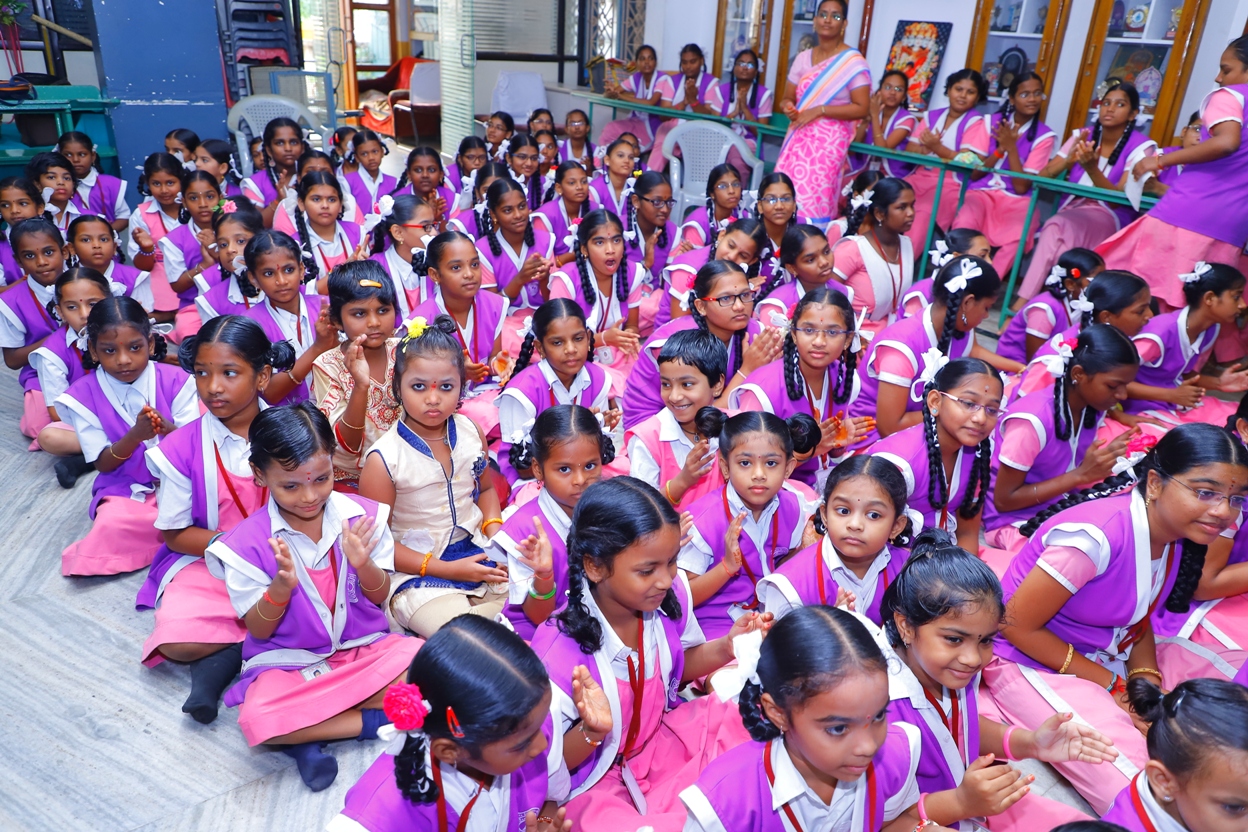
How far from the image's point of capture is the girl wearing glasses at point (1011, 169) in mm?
4809

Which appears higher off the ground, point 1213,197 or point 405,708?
point 1213,197

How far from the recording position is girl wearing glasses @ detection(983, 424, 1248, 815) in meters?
1.64

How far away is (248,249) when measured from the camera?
2.89 m

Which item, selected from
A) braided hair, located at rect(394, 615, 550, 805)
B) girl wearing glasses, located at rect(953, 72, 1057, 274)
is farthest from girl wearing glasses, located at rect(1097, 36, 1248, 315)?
braided hair, located at rect(394, 615, 550, 805)

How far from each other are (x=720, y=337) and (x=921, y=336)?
621 millimetres

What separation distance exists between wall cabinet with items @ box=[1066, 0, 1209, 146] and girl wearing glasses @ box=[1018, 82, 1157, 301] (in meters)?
0.17

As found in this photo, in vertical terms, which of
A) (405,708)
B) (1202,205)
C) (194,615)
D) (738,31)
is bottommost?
(194,615)

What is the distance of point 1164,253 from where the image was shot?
354cm

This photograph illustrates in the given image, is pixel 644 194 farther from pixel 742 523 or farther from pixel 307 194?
pixel 742 523

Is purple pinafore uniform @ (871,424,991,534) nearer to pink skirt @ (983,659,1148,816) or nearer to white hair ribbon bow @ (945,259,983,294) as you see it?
pink skirt @ (983,659,1148,816)

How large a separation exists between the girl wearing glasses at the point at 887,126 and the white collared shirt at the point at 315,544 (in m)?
4.13

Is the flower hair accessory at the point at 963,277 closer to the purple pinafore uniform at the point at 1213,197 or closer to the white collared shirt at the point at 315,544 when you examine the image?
the purple pinafore uniform at the point at 1213,197

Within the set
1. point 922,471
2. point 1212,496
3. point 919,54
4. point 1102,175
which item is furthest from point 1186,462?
point 919,54

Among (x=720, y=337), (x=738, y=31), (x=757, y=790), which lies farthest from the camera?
(x=738, y=31)
